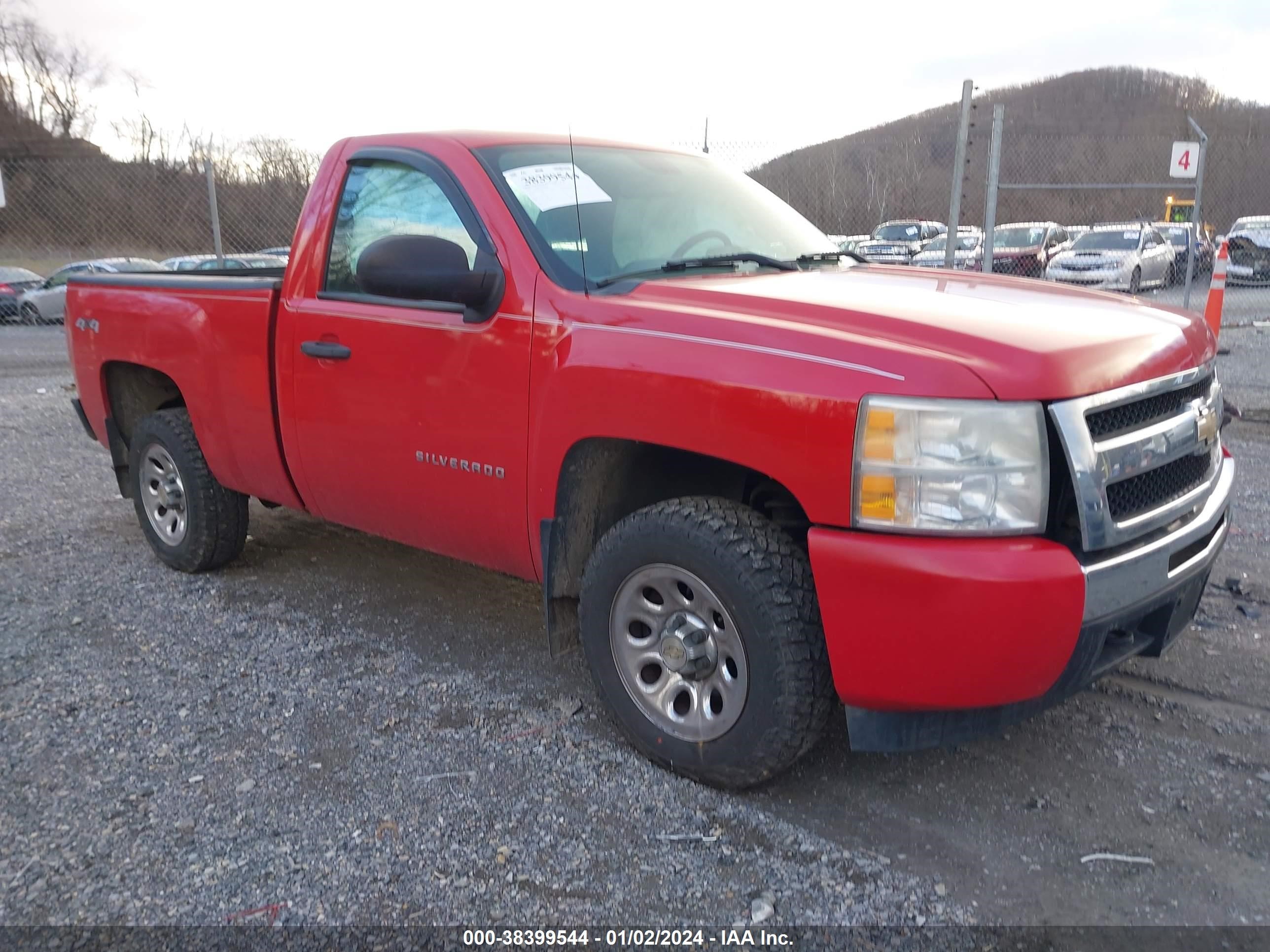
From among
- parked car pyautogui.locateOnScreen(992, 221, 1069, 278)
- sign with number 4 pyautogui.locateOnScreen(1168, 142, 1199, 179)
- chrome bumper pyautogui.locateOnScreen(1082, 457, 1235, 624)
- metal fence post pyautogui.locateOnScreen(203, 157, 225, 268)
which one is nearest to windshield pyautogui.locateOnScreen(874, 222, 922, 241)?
parked car pyautogui.locateOnScreen(992, 221, 1069, 278)

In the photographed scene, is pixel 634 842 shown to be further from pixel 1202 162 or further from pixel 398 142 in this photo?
pixel 1202 162

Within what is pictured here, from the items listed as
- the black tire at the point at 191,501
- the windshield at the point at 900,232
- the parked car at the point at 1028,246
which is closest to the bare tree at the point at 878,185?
the windshield at the point at 900,232

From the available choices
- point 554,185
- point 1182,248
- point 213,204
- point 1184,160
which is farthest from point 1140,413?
point 1182,248

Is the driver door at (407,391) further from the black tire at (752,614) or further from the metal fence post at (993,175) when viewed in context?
the metal fence post at (993,175)

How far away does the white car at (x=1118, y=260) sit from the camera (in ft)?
61.0

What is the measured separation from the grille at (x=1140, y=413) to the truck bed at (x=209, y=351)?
290cm

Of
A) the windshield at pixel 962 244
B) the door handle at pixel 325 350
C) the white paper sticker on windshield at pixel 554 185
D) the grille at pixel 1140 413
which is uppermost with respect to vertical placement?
the white paper sticker on windshield at pixel 554 185

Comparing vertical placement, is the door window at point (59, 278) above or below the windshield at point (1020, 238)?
below

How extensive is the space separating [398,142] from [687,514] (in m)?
1.85

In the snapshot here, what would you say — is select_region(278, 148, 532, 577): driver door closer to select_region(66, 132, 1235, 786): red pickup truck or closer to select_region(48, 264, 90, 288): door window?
select_region(66, 132, 1235, 786): red pickup truck

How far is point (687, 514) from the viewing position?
2.82 m

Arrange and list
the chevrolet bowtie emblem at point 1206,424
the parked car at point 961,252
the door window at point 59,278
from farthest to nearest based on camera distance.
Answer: the door window at point 59,278 → the parked car at point 961,252 → the chevrolet bowtie emblem at point 1206,424

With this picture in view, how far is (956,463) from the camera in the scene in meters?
2.40

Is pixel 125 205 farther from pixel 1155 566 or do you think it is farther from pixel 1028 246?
pixel 1155 566
